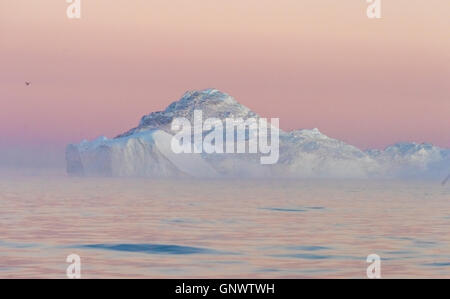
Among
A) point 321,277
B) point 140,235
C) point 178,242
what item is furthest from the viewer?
point 140,235

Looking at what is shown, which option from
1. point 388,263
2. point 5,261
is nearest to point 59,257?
point 5,261

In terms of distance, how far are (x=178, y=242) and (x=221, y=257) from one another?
570 cm

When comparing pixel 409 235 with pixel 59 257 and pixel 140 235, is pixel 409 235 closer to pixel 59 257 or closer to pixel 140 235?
pixel 140 235

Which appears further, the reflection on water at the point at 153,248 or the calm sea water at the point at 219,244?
the reflection on water at the point at 153,248

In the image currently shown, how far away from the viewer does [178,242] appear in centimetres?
3762

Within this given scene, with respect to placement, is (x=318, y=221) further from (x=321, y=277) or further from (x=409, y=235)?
(x=321, y=277)

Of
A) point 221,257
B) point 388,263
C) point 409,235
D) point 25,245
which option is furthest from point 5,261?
point 409,235

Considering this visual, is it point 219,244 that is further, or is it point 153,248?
point 219,244

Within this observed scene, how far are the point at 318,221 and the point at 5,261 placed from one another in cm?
2469

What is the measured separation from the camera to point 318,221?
50906mm

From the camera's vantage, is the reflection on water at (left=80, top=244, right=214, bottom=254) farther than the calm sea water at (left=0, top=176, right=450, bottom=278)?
Yes
